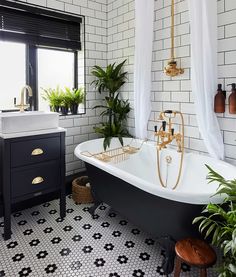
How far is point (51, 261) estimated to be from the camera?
2049 millimetres

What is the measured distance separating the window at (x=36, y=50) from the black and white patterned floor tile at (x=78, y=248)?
1.46 meters

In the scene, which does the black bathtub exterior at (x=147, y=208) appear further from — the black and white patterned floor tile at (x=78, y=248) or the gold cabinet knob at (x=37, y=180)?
the gold cabinet knob at (x=37, y=180)

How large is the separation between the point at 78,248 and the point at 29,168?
34.3 inches

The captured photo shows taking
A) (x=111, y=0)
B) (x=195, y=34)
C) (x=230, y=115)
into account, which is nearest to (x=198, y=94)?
(x=230, y=115)

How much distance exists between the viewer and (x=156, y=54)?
292 cm

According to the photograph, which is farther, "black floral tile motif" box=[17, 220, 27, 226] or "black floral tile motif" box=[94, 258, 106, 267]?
"black floral tile motif" box=[17, 220, 27, 226]

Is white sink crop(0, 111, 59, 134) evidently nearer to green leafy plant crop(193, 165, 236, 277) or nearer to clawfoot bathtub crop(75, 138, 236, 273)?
clawfoot bathtub crop(75, 138, 236, 273)

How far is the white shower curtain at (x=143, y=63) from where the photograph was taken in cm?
282

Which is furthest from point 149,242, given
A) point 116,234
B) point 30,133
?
point 30,133

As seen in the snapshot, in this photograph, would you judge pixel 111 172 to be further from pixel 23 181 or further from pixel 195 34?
pixel 195 34

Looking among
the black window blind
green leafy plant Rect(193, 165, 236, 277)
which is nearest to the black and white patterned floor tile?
green leafy plant Rect(193, 165, 236, 277)

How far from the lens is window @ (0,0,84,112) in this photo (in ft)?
9.43

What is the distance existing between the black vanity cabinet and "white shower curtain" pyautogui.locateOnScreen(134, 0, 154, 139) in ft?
3.22

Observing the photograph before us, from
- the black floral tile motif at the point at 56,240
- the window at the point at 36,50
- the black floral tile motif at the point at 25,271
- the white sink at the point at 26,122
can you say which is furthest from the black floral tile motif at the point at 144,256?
the window at the point at 36,50
